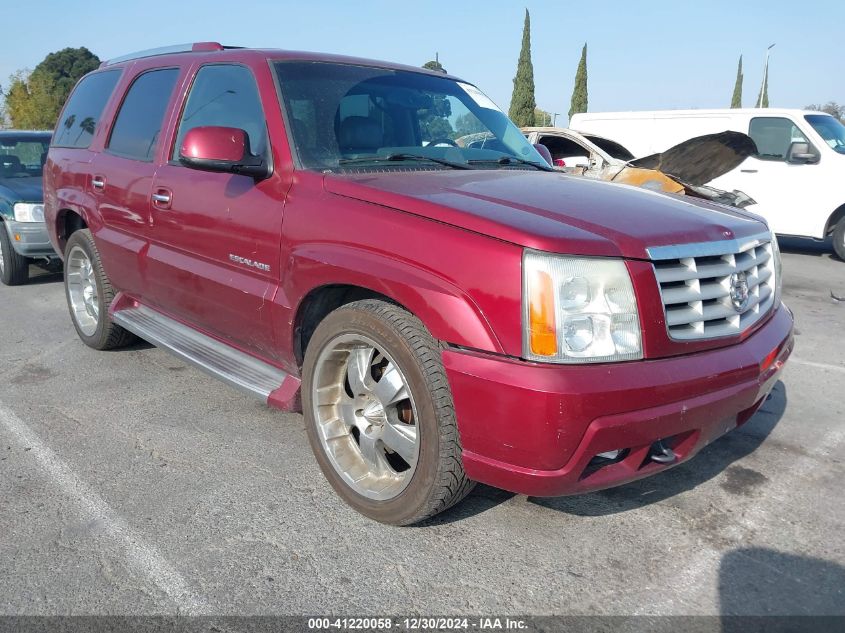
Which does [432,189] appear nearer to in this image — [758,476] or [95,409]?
[758,476]

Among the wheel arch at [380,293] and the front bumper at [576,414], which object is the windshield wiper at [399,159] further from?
the front bumper at [576,414]

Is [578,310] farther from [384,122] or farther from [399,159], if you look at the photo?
[384,122]

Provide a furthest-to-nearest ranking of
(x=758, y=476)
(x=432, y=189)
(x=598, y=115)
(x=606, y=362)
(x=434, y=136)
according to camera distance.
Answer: (x=598, y=115) < (x=434, y=136) < (x=758, y=476) < (x=432, y=189) < (x=606, y=362)

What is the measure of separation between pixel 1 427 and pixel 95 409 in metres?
0.46

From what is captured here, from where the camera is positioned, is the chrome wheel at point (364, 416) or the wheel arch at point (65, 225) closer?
the chrome wheel at point (364, 416)

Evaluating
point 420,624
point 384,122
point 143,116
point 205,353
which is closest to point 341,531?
point 420,624

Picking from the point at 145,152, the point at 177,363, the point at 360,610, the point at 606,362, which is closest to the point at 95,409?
the point at 177,363

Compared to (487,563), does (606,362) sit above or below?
above

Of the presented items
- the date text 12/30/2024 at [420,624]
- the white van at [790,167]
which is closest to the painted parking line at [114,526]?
the date text 12/30/2024 at [420,624]

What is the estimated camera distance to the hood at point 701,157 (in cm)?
879

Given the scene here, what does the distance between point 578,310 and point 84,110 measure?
4.33 m

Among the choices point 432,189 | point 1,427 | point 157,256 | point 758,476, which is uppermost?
point 432,189

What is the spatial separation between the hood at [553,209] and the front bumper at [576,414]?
40cm

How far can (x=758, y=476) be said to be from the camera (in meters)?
3.18
